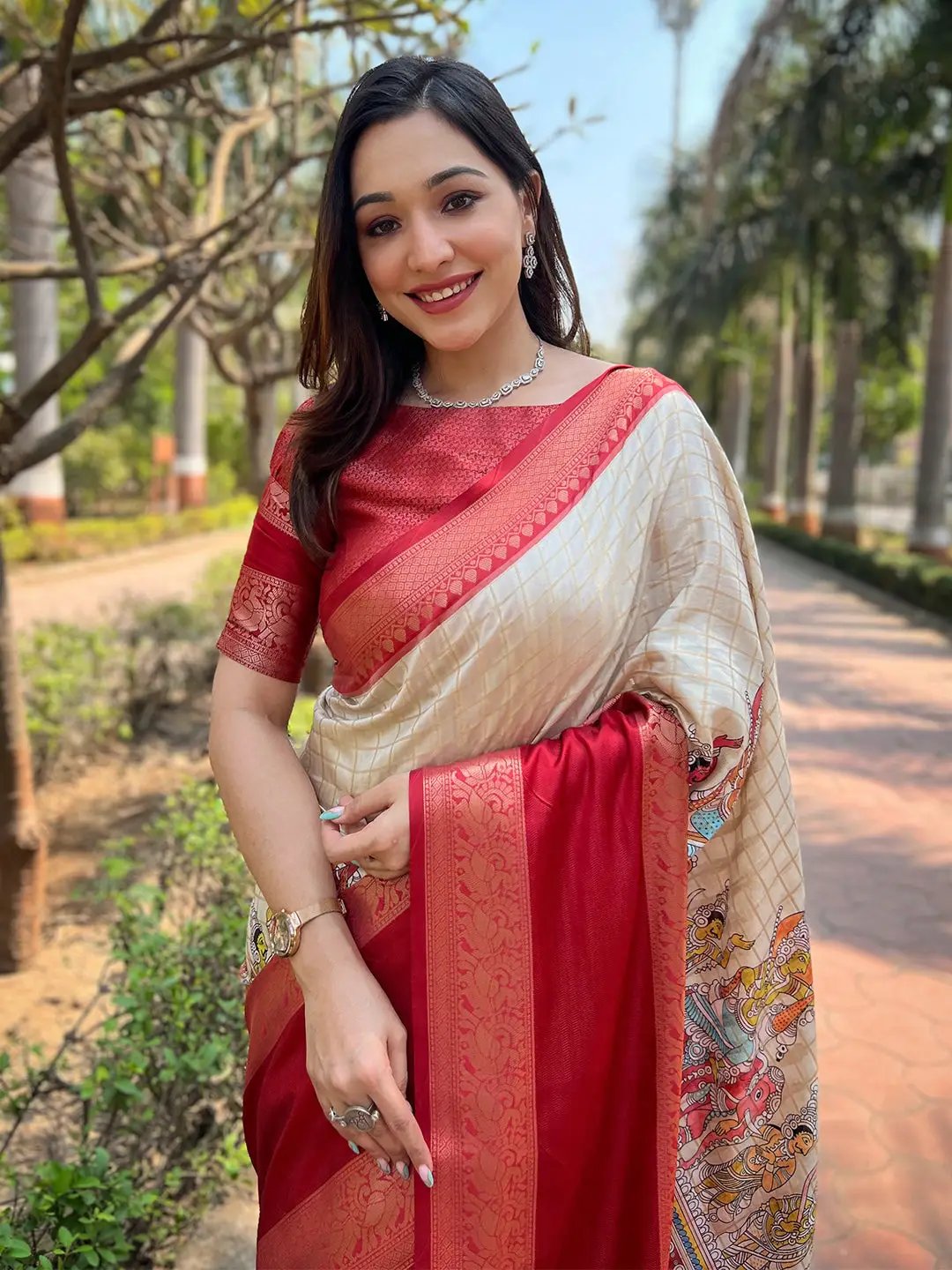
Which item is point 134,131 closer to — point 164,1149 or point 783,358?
point 164,1149

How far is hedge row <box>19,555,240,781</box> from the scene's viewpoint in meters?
4.68

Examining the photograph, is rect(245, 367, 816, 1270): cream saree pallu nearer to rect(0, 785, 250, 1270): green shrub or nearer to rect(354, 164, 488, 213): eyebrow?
rect(354, 164, 488, 213): eyebrow

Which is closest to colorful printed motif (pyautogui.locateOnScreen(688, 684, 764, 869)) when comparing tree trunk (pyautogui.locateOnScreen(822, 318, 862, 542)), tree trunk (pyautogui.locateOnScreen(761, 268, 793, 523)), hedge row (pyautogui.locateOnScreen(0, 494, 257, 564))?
hedge row (pyautogui.locateOnScreen(0, 494, 257, 564))

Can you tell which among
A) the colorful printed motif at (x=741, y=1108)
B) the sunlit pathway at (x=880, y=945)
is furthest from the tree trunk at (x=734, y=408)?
the colorful printed motif at (x=741, y=1108)

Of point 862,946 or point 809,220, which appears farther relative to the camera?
point 809,220

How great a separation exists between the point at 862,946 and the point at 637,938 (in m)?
2.64

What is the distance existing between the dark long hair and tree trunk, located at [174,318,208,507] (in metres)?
15.5

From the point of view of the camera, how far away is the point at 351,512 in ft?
4.27

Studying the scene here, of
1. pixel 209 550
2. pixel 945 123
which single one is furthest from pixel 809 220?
pixel 209 550

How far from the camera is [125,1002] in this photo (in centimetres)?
203

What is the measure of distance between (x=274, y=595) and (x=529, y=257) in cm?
55

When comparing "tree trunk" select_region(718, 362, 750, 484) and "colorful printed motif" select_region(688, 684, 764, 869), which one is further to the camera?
"tree trunk" select_region(718, 362, 750, 484)

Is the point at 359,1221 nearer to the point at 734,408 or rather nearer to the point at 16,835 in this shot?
the point at 16,835

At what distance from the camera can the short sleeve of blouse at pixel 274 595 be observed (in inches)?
51.3
